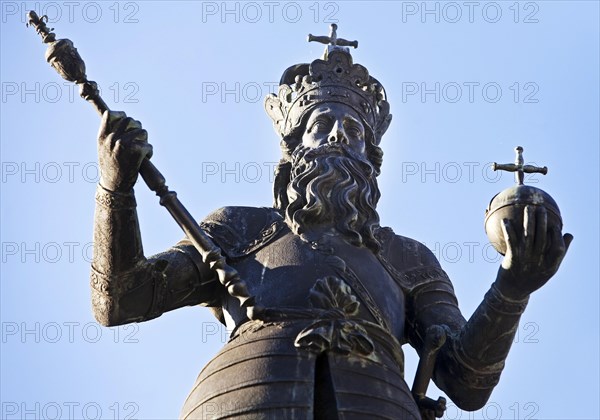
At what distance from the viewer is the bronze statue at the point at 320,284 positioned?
9.94 metres

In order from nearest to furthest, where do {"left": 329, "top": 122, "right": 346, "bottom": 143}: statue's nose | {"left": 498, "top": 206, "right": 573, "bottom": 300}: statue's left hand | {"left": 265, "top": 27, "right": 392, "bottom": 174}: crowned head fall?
{"left": 498, "top": 206, "right": 573, "bottom": 300}: statue's left hand < {"left": 329, "top": 122, "right": 346, "bottom": 143}: statue's nose < {"left": 265, "top": 27, "right": 392, "bottom": 174}: crowned head

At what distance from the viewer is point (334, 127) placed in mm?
12133

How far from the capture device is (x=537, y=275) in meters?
10.1

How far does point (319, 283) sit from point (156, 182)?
50.9 inches

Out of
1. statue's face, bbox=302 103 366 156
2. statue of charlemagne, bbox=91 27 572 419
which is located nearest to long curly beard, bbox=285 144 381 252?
statue of charlemagne, bbox=91 27 572 419

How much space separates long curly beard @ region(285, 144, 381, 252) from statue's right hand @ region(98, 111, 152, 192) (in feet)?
5.03

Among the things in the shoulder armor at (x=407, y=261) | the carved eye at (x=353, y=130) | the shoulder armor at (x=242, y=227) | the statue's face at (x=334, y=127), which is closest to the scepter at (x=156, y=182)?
the shoulder armor at (x=242, y=227)

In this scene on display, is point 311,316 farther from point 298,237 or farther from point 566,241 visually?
point 566,241

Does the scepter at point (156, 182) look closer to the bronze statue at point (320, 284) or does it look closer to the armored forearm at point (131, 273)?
the bronze statue at point (320, 284)

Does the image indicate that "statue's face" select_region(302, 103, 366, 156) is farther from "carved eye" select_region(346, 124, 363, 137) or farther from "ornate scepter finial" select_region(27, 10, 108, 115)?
"ornate scepter finial" select_region(27, 10, 108, 115)

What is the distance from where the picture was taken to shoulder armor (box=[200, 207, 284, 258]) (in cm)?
1130

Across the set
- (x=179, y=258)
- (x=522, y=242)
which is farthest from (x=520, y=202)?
(x=179, y=258)

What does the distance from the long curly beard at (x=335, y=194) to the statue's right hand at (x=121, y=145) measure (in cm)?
153

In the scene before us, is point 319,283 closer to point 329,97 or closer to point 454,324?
point 454,324
